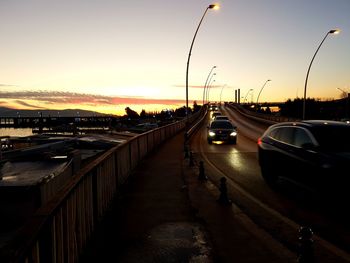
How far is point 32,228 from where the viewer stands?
11.6 feet

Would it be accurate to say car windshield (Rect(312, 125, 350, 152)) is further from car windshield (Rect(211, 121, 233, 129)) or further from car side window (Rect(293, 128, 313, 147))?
car windshield (Rect(211, 121, 233, 129))

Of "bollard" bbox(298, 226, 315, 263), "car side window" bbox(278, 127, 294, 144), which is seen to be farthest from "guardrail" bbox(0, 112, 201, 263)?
"car side window" bbox(278, 127, 294, 144)

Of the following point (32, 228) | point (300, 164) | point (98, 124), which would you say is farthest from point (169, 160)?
point (98, 124)

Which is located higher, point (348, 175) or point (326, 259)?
point (348, 175)

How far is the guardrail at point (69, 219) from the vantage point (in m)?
3.38

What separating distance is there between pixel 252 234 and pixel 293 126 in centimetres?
431

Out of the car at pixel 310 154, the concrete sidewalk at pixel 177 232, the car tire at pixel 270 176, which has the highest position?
the car at pixel 310 154

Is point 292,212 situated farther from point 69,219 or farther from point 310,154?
point 69,219

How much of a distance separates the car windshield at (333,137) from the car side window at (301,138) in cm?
22

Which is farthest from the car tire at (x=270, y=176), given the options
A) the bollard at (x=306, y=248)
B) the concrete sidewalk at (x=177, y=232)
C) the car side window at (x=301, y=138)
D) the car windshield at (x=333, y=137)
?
the bollard at (x=306, y=248)

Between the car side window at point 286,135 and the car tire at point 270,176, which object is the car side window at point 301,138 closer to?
the car side window at point 286,135

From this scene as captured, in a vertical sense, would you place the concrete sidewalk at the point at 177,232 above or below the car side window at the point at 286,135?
below

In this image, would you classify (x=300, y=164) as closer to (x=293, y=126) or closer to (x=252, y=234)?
(x=293, y=126)

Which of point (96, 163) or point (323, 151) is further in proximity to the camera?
point (323, 151)
